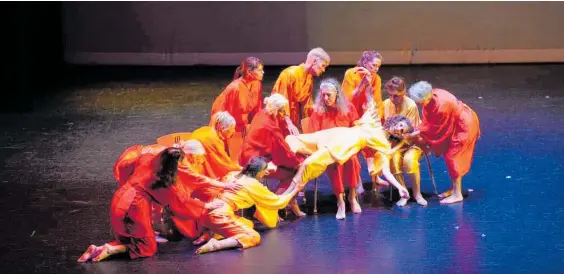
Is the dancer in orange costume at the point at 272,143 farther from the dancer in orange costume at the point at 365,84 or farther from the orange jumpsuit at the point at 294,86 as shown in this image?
the dancer in orange costume at the point at 365,84

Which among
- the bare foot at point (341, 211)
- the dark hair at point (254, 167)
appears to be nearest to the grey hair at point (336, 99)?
the bare foot at point (341, 211)

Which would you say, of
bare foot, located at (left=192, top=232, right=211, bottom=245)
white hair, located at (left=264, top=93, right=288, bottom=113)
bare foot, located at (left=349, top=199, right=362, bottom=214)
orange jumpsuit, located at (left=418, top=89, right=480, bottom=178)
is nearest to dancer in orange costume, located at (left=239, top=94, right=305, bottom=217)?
white hair, located at (left=264, top=93, right=288, bottom=113)

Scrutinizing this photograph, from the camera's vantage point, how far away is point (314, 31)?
1065 centimetres

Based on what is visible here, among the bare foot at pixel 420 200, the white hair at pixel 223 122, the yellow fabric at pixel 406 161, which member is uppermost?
the white hair at pixel 223 122

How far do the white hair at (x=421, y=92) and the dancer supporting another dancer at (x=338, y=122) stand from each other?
17.5 inches

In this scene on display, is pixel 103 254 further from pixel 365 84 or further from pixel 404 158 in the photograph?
pixel 365 84

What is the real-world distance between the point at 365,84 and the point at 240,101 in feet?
2.80

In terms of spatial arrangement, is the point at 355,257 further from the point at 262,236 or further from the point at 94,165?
the point at 94,165

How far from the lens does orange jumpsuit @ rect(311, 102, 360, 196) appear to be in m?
6.13

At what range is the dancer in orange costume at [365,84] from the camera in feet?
21.8

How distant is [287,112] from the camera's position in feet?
20.5

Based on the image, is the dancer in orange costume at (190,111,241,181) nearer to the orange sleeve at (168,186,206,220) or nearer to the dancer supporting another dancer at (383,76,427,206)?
the orange sleeve at (168,186,206,220)

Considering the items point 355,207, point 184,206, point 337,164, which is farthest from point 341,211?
point 184,206

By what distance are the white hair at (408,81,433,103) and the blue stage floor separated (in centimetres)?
71
